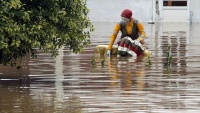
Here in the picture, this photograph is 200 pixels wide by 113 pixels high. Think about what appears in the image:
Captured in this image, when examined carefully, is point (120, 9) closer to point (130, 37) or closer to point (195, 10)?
point (195, 10)

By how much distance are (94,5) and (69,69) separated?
92.0 feet

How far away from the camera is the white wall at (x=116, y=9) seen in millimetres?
43500

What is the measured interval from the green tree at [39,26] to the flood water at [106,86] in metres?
0.68

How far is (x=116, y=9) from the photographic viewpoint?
4362cm

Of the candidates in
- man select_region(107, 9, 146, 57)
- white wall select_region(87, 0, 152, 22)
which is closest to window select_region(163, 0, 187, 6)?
white wall select_region(87, 0, 152, 22)

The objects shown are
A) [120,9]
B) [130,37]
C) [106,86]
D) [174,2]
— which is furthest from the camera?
[174,2]

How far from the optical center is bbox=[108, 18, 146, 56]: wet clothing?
19.4m

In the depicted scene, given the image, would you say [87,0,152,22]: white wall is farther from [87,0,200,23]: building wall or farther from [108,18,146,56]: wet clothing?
[108,18,146,56]: wet clothing

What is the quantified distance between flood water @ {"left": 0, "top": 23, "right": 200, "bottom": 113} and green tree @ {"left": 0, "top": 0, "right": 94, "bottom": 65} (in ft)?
2.23

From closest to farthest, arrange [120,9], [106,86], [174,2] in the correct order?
[106,86] → [120,9] → [174,2]

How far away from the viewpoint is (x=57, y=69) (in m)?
16.2

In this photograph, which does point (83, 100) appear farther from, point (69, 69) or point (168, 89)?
point (69, 69)

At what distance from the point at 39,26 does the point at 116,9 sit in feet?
102

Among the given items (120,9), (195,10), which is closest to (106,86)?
(120,9)
